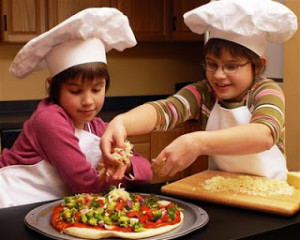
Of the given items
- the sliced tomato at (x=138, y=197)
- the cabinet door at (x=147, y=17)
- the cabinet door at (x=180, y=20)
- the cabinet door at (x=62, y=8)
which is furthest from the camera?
the cabinet door at (x=180, y=20)

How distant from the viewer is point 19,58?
1.58 m

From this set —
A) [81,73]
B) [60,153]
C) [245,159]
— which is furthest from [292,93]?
[60,153]

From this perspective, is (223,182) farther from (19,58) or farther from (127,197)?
(19,58)

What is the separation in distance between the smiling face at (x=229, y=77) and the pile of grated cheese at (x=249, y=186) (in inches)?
10.1

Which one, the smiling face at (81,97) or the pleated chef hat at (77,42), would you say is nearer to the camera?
the pleated chef hat at (77,42)

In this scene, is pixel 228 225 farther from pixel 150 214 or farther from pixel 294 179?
pixel 294 179

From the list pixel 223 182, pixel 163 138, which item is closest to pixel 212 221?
pixel 223 182

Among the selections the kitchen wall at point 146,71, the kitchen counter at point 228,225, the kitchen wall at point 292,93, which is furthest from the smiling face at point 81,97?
the kitchen wall at point 146,71

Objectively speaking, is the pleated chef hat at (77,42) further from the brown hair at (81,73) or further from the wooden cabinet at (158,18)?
the wooden cabinet at (158,18)

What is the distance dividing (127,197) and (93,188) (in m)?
0.28

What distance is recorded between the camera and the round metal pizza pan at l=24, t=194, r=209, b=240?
106 cm

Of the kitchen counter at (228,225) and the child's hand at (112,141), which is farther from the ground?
the child's hand at (112,141)

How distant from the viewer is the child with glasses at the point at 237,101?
4.41 feet

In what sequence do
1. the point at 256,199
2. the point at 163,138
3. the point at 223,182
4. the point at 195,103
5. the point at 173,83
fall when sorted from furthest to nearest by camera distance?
the point at 173,83
the point at 163,138
the point at 195,103
the point at 223,182
the point at 256,199
